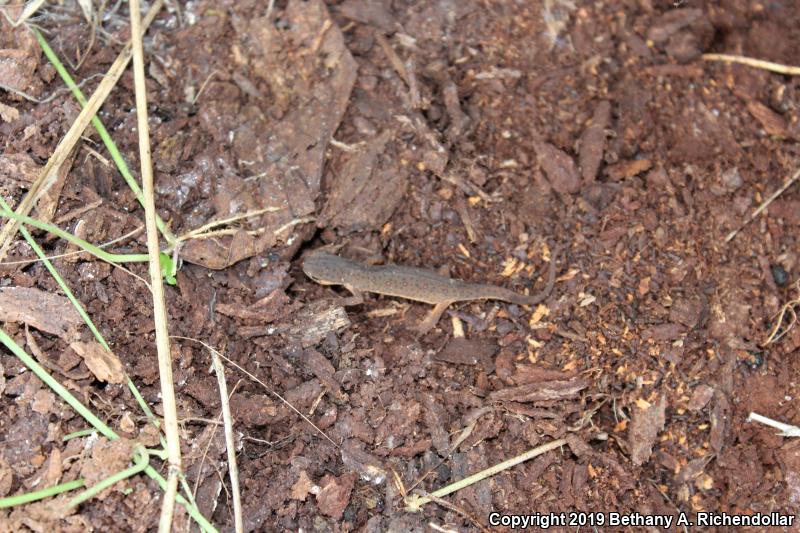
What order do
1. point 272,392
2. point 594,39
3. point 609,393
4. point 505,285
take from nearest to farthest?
1. point 272,392
2. point 609,393
3. point 505,285
4. point 594,39

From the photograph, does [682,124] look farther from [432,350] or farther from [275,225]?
[275,225]

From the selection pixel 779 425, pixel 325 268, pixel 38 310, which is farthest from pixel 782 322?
pixel 38 310

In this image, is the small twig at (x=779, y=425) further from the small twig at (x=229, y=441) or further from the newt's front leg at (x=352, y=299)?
the small twig at (x=229, y=441)

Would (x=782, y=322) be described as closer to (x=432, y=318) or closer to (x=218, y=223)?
(x=432, y=318)

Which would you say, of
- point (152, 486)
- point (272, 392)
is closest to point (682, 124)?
point (272, 392)

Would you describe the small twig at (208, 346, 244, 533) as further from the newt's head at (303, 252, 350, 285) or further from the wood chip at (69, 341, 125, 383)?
the newt's head at (303, 252, 350, 285)
